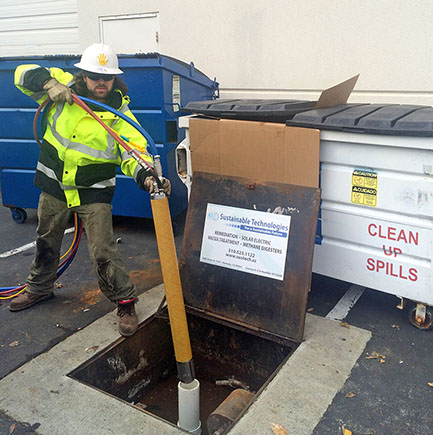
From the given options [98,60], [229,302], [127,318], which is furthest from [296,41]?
[127,318]

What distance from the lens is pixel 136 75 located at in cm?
474

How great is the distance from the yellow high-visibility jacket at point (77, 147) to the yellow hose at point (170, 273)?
2.04 feet

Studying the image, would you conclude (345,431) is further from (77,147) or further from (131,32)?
(131,32)

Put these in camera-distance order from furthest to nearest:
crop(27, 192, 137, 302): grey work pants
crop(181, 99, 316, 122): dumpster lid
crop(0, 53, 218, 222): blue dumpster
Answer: crop(0, 53, 218, 222): blue dumpster, crop(181, 99, 316, 122): dumpster lid, crop(27, 192, 137, 302): grey work pants

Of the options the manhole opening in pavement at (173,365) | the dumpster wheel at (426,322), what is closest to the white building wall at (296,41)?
the dumpster wheel at (426,322)

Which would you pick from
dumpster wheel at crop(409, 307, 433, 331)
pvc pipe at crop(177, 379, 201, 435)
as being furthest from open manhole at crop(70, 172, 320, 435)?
dumpster wheel at crop(409, 307, 433, 331)

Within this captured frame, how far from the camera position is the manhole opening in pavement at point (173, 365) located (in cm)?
304

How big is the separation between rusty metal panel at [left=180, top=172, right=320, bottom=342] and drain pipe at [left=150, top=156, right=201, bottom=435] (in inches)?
25.2

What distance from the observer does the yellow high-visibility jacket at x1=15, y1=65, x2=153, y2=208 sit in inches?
123

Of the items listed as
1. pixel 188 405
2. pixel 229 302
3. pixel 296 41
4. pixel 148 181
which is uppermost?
pixel 296 41

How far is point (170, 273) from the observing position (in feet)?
8.38

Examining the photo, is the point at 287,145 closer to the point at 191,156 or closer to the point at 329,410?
the point at 191,156

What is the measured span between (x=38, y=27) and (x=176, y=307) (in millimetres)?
7109

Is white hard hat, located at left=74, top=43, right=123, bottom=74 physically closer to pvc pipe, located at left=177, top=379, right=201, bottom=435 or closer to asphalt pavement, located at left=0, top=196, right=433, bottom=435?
A: asphalt pavement, located at left=0, top=196, right=433, bottom=435
